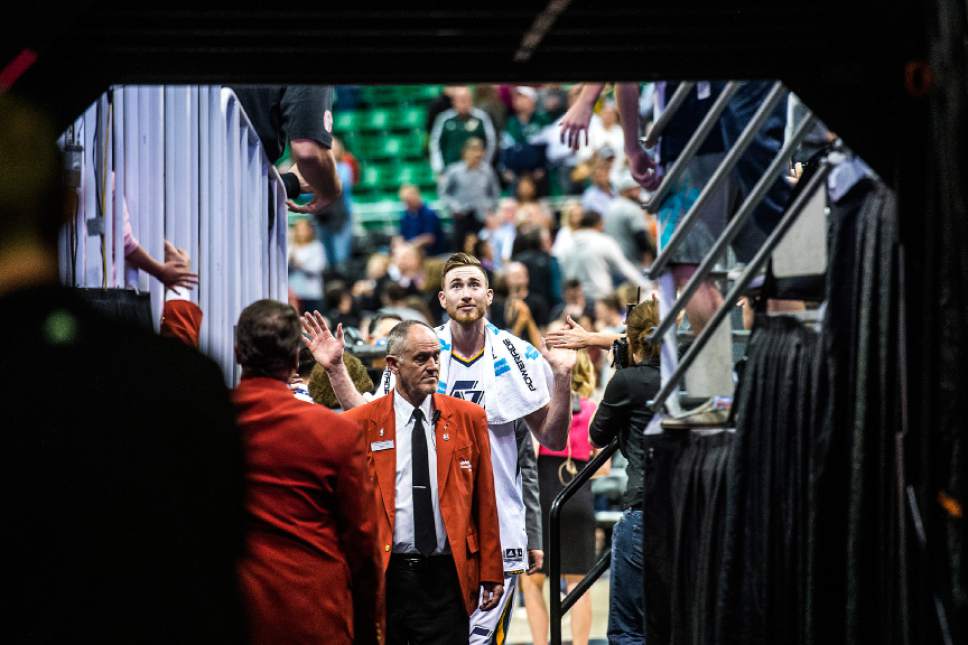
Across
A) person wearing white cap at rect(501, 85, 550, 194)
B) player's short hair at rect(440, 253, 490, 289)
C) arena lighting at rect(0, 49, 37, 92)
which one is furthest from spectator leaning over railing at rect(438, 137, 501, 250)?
arena lighting at rect(0, 49, 37, 92)

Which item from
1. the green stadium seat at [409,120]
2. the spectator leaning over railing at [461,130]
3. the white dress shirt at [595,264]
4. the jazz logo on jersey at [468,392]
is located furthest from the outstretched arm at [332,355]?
the green stadium seat at [409,120]

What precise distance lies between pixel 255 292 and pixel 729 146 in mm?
3573

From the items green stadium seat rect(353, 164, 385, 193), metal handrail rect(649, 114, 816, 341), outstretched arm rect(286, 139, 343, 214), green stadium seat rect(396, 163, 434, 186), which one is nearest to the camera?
metal handrail rect(649, 114, 816, 341)

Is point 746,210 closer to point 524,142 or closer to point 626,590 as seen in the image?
point 626,590

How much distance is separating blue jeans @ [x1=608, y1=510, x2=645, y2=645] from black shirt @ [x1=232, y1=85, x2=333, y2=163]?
123 inches

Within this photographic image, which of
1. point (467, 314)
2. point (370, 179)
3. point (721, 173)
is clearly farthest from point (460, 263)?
point (370, 179)

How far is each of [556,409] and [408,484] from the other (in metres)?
1.25

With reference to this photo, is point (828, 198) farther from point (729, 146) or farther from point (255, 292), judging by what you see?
point (255, 292)

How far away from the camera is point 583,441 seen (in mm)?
11750

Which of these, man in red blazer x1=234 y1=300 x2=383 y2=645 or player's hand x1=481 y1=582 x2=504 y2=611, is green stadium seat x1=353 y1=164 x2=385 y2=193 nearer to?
player's hand x1=481 y1=582 x2=504 y2=611

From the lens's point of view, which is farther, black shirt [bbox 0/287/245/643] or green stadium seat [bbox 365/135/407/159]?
green stadium seat [bbox 365/135/407/159]

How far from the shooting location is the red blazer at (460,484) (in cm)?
764

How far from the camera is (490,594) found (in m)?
7.87

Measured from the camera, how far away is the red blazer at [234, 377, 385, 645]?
5859mm
